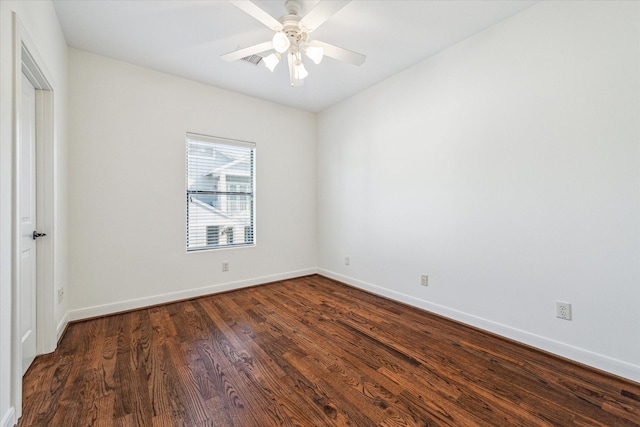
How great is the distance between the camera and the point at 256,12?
5.56 ft

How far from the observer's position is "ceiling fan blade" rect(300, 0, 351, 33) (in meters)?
1.58

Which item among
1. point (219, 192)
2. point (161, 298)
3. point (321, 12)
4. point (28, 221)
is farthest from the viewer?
point (219, 192)

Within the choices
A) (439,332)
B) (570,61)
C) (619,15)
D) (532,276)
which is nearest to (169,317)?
(439,332)

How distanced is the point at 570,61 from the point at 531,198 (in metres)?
1.01

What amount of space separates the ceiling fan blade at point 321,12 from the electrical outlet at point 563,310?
253 cm

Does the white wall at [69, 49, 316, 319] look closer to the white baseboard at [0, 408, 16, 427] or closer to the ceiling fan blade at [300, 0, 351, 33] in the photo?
the white baseboard at [0, 408, 16, 427]

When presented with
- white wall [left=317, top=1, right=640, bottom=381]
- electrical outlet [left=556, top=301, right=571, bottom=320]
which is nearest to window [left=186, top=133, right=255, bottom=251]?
white wall [left=317, top=1, right=640, bottom=381]

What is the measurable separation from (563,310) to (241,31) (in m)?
3.45

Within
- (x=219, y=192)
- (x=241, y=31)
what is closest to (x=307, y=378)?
(x=219, y=192)

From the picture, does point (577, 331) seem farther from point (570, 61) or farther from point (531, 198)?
point (570, 61)

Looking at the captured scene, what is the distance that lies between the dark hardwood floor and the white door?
Result: 0.71 feet

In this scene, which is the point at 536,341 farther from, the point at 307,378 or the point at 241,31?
the point at 241,31

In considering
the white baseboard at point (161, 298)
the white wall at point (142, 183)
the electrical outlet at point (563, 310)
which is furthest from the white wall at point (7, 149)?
the electrical outlet at point (563, 310)

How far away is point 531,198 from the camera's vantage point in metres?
2.14
